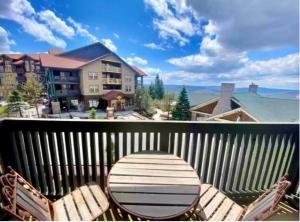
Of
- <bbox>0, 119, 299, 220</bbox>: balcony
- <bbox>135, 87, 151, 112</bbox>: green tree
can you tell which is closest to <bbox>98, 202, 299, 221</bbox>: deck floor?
<bbox>0, 119, 299, 220</bbox>: balcony

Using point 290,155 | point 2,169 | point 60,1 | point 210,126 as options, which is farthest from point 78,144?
point 60,1

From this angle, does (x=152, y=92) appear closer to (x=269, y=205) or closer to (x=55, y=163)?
(x=55, y=163)

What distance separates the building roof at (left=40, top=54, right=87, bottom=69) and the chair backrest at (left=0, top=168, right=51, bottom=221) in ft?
28.9

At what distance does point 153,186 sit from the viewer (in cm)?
126

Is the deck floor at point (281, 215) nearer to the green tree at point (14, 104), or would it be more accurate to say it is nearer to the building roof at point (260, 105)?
the green tree at point (14, 104)

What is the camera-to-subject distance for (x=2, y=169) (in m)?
1.63

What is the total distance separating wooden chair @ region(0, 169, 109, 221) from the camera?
0.95m

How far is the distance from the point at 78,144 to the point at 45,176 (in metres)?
0.51

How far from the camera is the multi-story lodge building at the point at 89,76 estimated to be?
847cm

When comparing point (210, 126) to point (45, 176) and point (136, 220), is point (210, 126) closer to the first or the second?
point (136, 220)

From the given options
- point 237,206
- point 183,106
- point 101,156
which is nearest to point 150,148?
point 101,156

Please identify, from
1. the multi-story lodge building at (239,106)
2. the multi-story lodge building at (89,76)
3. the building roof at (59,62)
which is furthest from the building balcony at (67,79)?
the multi-story lodge building at (239,106)

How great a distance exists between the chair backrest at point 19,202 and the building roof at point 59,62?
28.9ft

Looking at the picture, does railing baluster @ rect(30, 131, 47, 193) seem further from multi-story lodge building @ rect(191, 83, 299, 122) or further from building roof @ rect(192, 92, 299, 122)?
building roof @ rect(192, 92, 299, 122)
